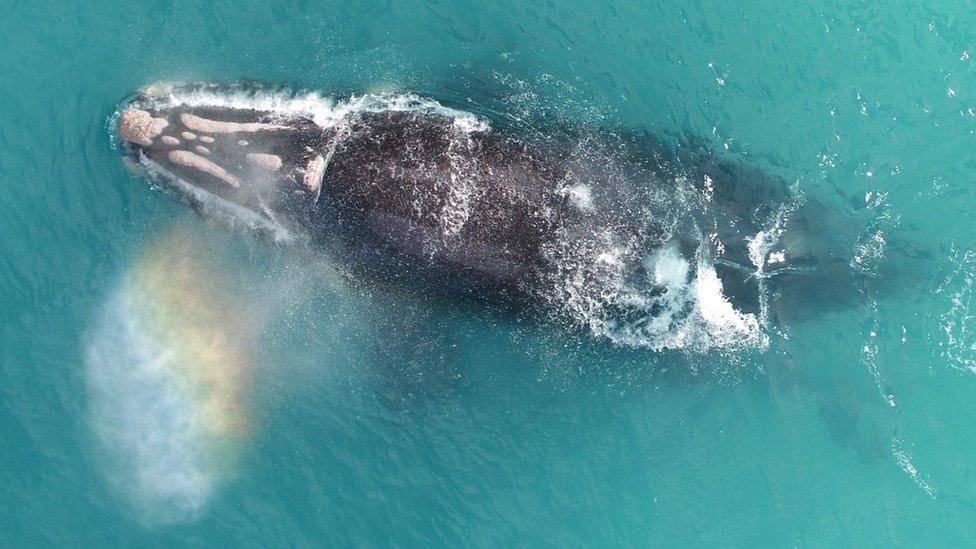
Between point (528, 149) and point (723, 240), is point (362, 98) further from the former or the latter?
point (723, 240)

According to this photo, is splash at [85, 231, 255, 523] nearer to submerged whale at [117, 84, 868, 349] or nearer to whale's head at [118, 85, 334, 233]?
whale's head at [118, 85, 334, 233]

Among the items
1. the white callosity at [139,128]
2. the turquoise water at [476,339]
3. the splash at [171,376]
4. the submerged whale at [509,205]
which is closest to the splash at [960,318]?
the turquoise water at [476,339]

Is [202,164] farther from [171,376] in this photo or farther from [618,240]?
[618,240]

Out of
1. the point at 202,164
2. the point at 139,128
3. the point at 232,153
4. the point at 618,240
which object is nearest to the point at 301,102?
the point at 232,153

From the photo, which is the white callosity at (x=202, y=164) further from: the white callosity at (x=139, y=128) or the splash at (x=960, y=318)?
the splash at (x=960, y=318)

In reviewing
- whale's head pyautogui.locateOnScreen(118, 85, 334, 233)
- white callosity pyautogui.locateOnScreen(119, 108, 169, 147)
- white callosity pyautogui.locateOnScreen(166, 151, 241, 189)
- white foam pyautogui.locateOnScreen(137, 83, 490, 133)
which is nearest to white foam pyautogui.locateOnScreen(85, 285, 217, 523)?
Answer: whale's head pyautogui.locateOnScreen(118, 85, 334, 233)
